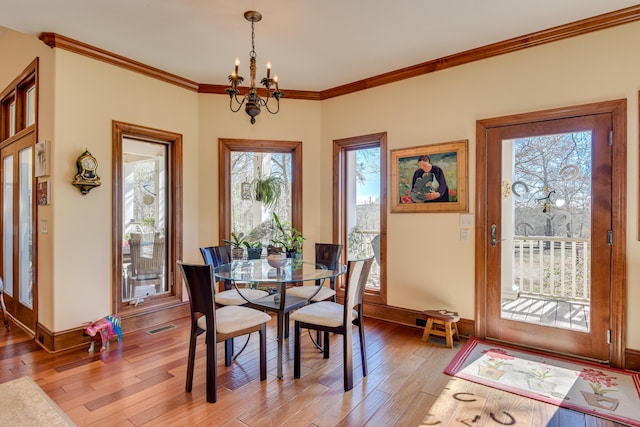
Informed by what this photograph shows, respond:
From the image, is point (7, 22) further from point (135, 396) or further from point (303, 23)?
point (135, 396)

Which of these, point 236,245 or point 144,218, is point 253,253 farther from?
point 144,218

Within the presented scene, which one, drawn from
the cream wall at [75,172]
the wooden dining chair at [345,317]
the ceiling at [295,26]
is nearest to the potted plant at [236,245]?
the cream wall at [75,172]

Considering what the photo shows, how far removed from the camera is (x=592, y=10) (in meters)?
2.71

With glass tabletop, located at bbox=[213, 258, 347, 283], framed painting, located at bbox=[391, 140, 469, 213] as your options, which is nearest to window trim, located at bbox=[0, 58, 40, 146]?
glass tabletop, located at bbox=[213, 258, 347, 283]

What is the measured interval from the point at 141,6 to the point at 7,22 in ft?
4.06

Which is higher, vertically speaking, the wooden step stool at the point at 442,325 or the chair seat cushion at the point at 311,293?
the chair seat cushion at the point at 311,293

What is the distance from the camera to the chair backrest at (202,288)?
2236 mm

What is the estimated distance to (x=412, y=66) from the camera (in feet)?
12.3

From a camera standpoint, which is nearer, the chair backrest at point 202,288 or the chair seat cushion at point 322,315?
the chair backrest at point 202,288

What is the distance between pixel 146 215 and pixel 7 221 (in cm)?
176

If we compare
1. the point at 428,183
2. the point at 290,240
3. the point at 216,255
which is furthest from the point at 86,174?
the point at 428,183

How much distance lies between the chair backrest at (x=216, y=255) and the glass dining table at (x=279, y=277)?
10.2 inches

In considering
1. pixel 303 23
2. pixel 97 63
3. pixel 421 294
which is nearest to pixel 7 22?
pixel 97 63

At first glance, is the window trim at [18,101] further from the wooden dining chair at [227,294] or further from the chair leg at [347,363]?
the chair leg at [347,363]
